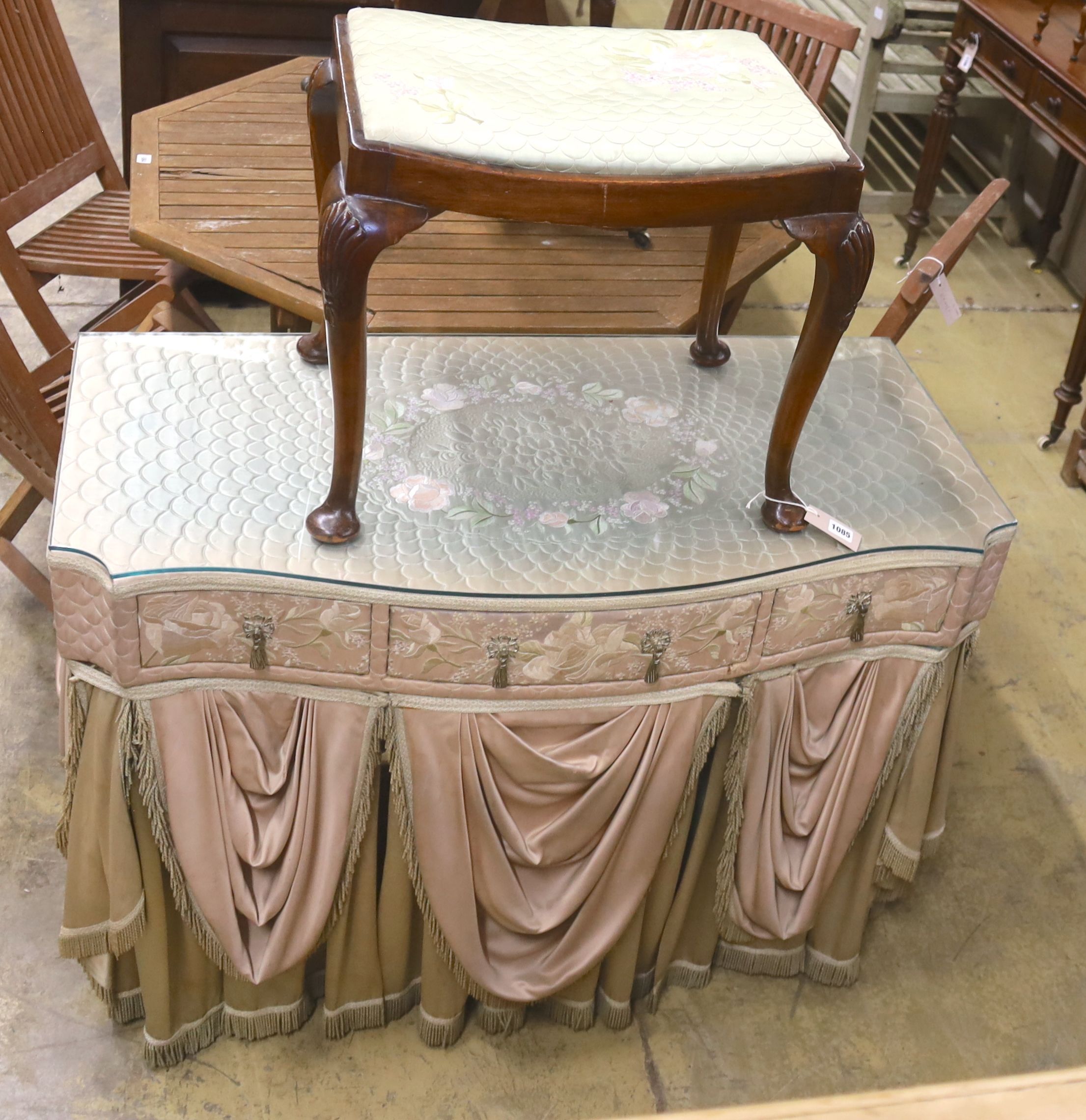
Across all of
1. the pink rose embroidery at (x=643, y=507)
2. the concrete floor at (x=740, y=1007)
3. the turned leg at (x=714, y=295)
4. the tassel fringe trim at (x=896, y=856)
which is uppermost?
the turned leg at (x=714, y=295)

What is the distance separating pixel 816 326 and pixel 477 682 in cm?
64

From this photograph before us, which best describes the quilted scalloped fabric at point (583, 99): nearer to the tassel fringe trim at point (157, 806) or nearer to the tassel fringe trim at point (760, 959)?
the tassel fringe trim at point (157, 806)

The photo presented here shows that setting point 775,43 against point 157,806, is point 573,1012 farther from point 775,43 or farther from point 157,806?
point 775,43

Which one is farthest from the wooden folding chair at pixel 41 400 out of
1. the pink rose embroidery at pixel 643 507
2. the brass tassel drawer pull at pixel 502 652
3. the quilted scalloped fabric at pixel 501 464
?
the pink rose embroidery at pixel 643 507

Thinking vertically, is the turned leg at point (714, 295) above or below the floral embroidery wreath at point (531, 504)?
above

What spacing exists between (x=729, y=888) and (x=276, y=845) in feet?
2.26

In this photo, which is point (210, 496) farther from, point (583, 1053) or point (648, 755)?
point (583, 1053)

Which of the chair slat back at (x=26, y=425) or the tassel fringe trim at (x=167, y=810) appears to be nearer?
the tassel fringe trim at (x=167, y=810)

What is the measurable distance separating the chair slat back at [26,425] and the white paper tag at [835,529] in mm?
1180

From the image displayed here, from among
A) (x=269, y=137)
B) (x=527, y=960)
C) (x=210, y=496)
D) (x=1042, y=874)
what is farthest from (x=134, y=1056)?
(x=269, y=137)

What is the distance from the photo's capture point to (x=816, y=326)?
1.63 m

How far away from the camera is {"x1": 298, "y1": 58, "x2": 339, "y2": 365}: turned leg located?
5.57 ft

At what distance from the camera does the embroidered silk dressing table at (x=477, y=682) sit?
1.63 meters

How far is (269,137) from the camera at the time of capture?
9.12 feet
